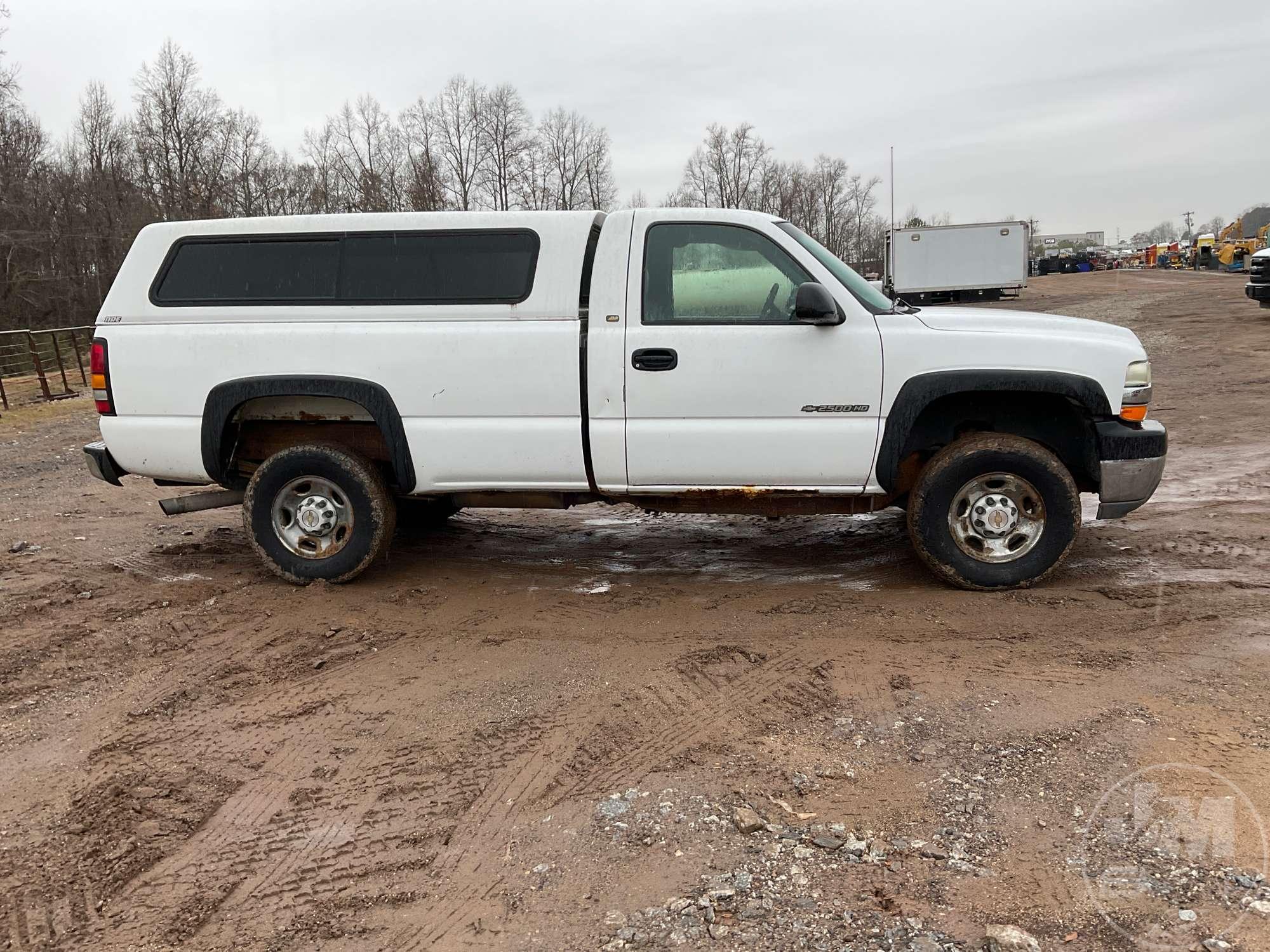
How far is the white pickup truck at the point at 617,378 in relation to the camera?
16.3 ft

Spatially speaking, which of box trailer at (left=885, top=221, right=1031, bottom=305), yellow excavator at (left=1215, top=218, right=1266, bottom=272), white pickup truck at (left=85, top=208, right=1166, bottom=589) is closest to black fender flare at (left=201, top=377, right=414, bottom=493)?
white pickup truck at (left=85, top=208, right=1166, bottom=589)

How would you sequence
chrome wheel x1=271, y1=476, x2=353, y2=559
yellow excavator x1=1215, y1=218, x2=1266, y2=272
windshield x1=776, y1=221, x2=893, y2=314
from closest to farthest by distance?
windshield x1=776, y1=221, x2=893, y2=314 → chrome wheel x1=271, y1=476, x2=353, y2=559 → yellow excavator x1=1215, y1=218, x2=1266, y2=272

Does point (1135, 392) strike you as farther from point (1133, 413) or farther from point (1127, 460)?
point (1127, 460)

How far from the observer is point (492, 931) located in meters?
2.63

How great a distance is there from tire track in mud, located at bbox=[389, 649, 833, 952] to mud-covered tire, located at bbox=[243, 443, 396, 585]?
2.11 meters

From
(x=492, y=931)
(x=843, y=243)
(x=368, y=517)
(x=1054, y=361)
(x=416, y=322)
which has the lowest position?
(x=492, y=931)

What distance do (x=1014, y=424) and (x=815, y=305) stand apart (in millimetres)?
1407

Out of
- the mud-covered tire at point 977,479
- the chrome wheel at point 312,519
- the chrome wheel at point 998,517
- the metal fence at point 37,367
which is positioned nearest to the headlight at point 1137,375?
the mud-covered tire at point 977,479

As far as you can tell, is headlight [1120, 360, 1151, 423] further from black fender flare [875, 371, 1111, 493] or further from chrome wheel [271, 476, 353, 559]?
chrome wheel [271, 476, 353, 559]

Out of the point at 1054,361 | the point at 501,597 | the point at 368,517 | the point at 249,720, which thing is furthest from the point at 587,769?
the point at 1054,361

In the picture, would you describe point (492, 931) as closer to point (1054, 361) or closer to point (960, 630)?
point (960, 630)

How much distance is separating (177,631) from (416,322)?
208cm

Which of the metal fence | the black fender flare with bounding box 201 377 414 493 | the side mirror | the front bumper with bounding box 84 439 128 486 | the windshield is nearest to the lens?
the side mirror

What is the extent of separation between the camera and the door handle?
5000 mm
